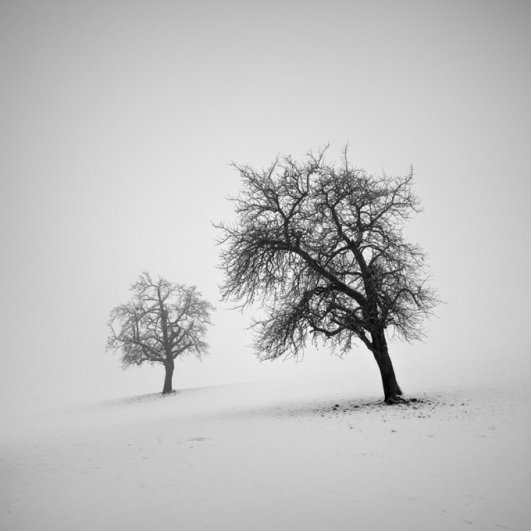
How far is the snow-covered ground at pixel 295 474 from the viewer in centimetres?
589

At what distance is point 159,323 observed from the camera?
3203cm

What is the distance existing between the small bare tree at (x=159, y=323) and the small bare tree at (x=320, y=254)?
1653cm

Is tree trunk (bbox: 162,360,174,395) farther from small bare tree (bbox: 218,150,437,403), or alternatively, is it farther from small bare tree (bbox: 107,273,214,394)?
small bare tree (bbox: 218,150,437,403)

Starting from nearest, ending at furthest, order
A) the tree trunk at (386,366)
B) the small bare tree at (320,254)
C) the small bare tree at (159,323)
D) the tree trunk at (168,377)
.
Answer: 1. the small bare tree at (320,254)
2. the tree trunk at (386,366)
3. the small bare tree at (159,323)
4. the tree trunk at (168,377)

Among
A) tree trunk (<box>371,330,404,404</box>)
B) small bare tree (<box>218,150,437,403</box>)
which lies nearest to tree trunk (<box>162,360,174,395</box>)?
small bare tree (<box>218,150,437,403</box>)

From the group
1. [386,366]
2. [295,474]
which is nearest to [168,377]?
[386,366]

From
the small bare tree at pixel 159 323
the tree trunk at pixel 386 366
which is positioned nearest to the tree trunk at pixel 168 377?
the small bare tree at pixel 159 323

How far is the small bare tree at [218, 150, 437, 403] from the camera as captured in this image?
15625mm

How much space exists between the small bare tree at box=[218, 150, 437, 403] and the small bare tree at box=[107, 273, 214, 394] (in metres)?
16.5

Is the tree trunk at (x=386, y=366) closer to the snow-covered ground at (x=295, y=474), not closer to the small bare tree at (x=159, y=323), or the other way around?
the snow-covered ground at (x=295, y=474)

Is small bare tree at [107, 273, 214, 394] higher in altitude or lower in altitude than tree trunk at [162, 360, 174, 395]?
higher

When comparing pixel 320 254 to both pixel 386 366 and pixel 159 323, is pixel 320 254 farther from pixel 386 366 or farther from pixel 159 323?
pixel 159 323

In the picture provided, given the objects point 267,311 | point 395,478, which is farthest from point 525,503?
point 267,311

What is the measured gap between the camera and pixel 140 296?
32.1 meters
